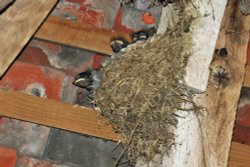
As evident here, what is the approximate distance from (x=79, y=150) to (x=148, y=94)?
421 mm

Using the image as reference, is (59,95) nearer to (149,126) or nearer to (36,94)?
(36,94)

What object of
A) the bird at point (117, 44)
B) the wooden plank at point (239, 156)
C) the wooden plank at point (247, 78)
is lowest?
the wooden plank at point (239, 156)

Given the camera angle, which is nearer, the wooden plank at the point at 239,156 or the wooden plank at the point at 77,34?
the wooden plank at the point at 239,156

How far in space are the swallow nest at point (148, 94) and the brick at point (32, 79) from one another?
9.7 inches

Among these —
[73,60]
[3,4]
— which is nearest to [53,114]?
[73,60]

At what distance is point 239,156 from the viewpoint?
7.12 ft

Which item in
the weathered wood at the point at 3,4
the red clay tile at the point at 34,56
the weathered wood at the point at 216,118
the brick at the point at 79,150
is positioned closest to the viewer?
the weathered wood at the point at 216,118

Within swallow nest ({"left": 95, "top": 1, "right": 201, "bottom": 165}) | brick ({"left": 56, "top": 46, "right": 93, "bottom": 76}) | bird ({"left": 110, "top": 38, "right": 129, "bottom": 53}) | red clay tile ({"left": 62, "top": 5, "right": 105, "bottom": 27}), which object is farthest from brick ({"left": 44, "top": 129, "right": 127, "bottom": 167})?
red clay tile ({"left": 62, "top": 5, "right": 105, "bottom": 27})

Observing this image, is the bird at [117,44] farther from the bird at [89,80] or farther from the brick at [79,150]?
the brick at [79,150]

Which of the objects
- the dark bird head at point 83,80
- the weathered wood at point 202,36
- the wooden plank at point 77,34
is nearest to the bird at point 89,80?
the dark bird head at point 83,80

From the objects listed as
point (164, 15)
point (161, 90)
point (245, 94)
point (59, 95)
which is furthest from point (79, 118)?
point (245, 94)

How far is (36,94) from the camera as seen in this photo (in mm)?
2295

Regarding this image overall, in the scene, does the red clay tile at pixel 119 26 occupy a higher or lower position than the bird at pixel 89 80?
higher

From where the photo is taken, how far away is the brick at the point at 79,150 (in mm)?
2215
